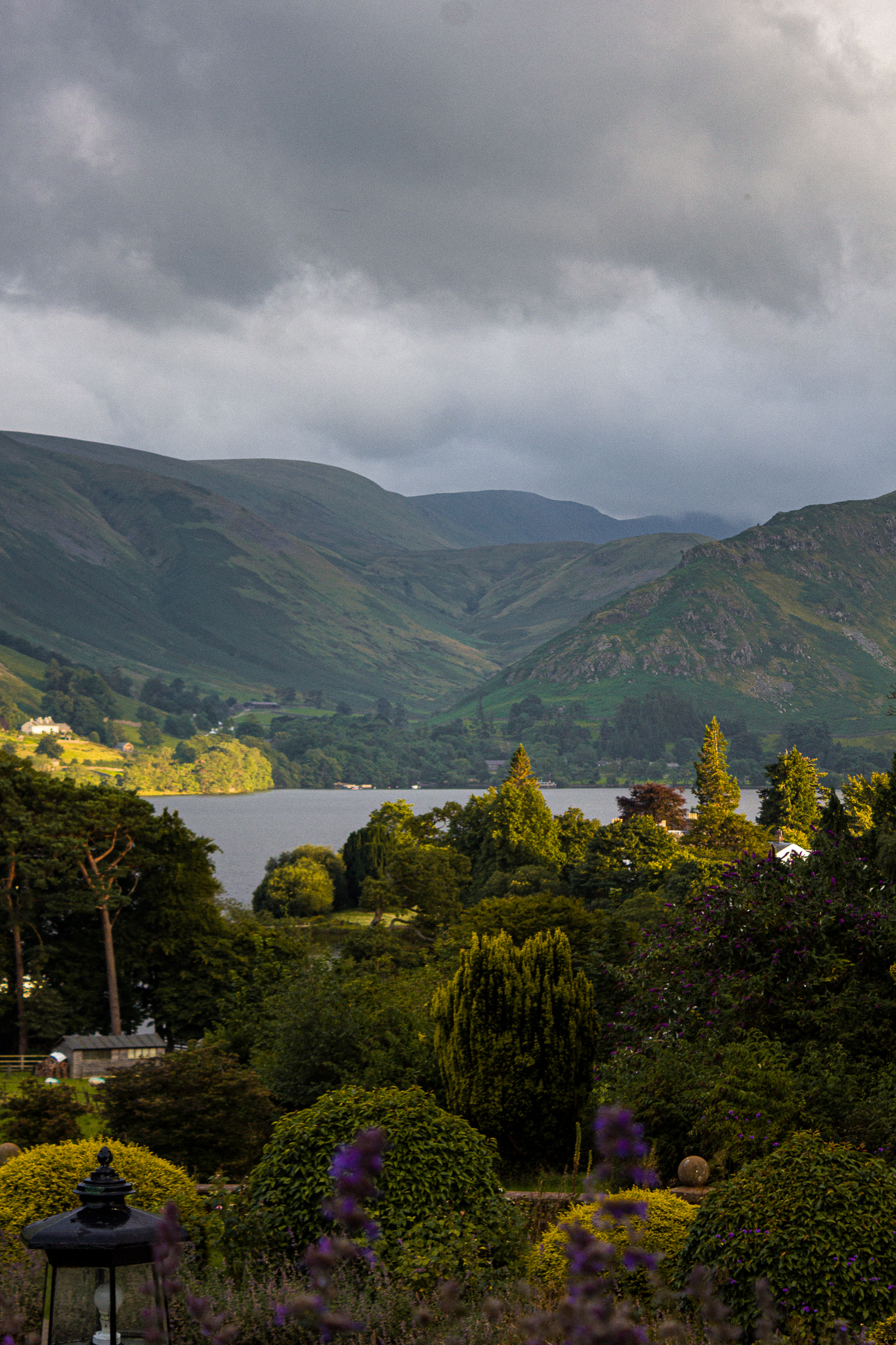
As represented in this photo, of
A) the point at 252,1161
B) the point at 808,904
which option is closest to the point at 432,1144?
the point at 252,1161

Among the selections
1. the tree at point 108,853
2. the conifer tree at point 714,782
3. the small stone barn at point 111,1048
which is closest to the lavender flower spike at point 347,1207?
the small stone barn at point 111,1048

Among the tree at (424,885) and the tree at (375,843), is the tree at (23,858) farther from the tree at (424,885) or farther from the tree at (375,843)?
the tree at (375,843)

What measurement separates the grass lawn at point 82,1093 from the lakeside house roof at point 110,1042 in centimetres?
209

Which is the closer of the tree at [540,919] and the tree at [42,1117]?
the tree at [42,1117]

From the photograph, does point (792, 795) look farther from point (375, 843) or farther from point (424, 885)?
point (375, 843)

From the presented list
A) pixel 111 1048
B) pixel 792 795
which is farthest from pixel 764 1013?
pixel 792 795

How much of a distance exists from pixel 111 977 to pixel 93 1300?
40960 millimetres

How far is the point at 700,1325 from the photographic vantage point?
25.4 feet

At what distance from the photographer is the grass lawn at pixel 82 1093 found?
18.5m

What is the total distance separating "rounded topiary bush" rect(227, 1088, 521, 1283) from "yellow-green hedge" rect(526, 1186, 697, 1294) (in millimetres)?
424

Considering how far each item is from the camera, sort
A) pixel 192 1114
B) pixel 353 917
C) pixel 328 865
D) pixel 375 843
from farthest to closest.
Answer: pixel 328 865, pixel 375 843, pixel 353 917, pixel 192 1114

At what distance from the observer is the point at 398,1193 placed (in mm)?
10195

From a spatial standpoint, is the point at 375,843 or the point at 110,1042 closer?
the point at 110,1042

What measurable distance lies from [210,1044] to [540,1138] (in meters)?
8.11
